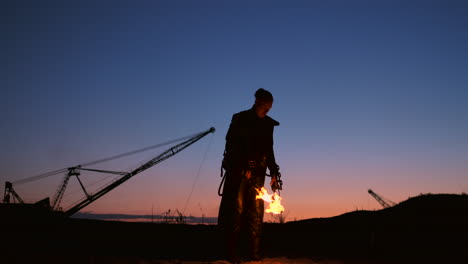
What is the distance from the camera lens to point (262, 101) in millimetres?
7156

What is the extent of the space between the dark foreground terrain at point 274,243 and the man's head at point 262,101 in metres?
2.76

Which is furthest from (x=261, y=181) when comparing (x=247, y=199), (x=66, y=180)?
(x=66, y=180)

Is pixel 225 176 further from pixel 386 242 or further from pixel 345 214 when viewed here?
Answer: pixel 345 214

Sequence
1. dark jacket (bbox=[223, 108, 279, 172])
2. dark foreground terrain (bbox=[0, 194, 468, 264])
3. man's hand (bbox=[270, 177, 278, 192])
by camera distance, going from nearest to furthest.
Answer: dark foreground terrain (bbox=[0, 194, 468, 264]) → dark jacket (bbox=[223, 108, 279, 172]) → man's hand (bbox=[270, 177, 278, 192])

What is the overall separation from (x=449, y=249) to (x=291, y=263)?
3463 mm

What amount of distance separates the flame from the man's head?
1.41 meters

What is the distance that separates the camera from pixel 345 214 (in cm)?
1834

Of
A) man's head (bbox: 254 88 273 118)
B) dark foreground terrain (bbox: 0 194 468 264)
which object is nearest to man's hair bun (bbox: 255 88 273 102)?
man's head (bbox: 254 88 273 118)

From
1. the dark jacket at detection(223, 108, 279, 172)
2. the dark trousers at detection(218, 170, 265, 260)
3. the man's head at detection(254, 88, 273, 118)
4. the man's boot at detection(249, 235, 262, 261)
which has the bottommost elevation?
the man's boot at detection(249, 235, 262, 261)

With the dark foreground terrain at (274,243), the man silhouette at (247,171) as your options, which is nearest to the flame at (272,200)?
the man silhouette at (247,171)

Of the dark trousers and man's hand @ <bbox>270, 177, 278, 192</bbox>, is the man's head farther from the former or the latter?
man's hand @ <bbox>270, 177, 278, 192</bbox>

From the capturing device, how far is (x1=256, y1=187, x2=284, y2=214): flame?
698 cm

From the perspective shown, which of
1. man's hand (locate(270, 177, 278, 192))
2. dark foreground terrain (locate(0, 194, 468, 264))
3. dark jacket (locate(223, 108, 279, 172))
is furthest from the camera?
man's hand (locate(270, 177, 278, 192))

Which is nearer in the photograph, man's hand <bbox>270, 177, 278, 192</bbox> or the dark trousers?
the dark trousers
